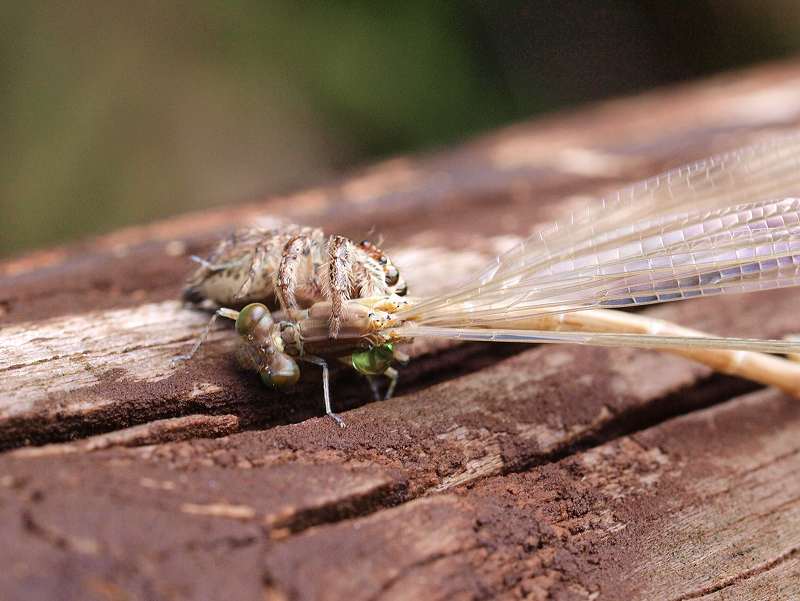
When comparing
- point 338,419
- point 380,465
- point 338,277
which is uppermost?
point 338,277

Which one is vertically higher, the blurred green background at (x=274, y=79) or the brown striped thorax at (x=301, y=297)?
the blurred green background at (x=274, y=79)

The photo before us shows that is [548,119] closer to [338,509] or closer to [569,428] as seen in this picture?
[569,428]

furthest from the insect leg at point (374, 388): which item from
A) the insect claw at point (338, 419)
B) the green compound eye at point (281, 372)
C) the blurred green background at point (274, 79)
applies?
the blurred green background at point (274, 79)

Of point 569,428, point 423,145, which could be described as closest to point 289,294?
point 569,428

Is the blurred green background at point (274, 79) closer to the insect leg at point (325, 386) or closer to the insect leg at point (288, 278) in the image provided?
the insect leg at point (288, 278)

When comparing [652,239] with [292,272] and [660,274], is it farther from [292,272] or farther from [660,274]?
[292,272]

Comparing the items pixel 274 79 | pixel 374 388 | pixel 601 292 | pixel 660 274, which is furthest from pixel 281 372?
pixel 274 79
